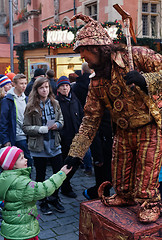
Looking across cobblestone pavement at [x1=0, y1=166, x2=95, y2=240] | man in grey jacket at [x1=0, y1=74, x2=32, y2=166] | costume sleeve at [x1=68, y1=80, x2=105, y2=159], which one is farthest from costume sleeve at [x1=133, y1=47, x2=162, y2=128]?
man in grey jacket at [x1=0, y1=74, x2=32, y2=166]

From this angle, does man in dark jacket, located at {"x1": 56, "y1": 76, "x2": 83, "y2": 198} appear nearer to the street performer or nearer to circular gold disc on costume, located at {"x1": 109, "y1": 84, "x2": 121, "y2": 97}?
the street performer

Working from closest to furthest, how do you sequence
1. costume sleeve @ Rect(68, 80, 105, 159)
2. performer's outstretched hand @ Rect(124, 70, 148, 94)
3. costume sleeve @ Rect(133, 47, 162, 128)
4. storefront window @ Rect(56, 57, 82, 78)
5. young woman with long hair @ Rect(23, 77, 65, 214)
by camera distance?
1. performer's outstretched hand @ Rect(124, 70, 148, 94)
2. costume sleeve @ Rect(133, 47, 162, 128)
3. costume sleeve @ Rect(68, 80, 105, 159)
4. young woman with long hair @ Rect(23, 77, 65, 214)
5. storefront window @ Rect(56, 57, 82, 78)

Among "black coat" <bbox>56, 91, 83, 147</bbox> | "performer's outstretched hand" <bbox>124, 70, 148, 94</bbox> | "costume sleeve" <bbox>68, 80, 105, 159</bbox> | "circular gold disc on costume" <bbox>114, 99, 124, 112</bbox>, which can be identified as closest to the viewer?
"performer's outstretched hand" <bbox>124, 70, 148, 94</bbox>

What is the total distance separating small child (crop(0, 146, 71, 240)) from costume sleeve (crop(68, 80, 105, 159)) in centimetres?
33

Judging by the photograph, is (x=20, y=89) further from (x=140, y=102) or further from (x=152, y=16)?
(x=152, y=16)

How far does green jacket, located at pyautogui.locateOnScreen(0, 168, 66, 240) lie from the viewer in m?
2.60

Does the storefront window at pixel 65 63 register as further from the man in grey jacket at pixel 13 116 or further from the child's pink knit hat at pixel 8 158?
the child's pink knit hat at pixel 8 158

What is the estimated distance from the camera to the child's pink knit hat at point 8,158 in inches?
104

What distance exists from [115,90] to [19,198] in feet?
3.97

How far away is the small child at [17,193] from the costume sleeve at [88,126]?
0.33 m

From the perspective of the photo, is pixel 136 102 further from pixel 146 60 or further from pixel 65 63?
pixel 65 63

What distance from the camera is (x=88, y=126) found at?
116 inches

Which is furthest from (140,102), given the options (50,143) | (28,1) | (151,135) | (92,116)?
(28,1)

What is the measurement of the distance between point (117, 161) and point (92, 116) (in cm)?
48
